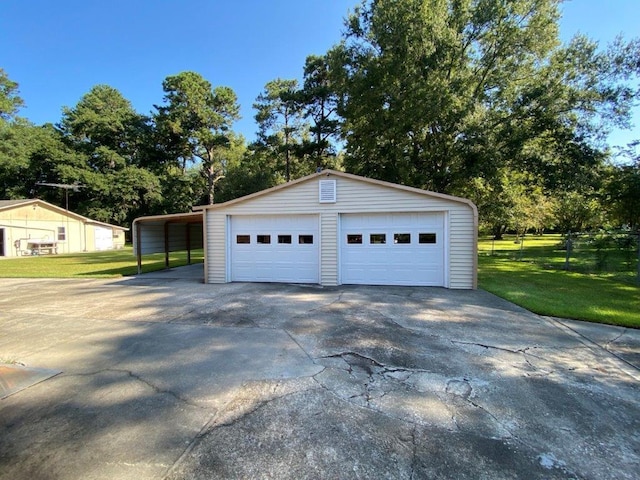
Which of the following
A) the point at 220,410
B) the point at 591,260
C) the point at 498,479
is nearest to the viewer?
the point at 498,479

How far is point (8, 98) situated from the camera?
40.7m

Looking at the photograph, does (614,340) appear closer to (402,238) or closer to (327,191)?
(402,238)

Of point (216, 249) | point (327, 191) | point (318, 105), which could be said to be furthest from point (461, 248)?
point (318, 105)

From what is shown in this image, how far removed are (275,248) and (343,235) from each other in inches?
85.9

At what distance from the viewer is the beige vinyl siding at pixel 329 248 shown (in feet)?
30.9

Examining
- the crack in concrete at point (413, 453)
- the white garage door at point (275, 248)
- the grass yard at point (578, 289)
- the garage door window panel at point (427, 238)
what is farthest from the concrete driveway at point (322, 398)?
the white garage door at point (275, 248)

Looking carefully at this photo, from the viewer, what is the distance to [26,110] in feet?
139

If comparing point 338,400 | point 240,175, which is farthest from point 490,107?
point 240,175

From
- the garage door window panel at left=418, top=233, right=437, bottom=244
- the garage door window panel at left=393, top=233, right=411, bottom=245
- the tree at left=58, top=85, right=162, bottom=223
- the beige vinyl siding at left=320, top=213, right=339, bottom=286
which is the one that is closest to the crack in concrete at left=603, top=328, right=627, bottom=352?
the garage door window panel at left=418, top=233, right=437, bottom=244

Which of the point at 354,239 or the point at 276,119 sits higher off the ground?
the point at 276,119

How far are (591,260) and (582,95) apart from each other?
7.11 metres

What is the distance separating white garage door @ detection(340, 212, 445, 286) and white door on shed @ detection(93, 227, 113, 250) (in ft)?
86.6

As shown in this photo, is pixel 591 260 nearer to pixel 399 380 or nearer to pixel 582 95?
pixel 582 95

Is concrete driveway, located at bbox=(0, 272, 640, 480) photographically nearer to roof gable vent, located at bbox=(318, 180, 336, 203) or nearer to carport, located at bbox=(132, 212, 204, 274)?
roof gable vent, located at bbox=(318, 180, 336, 203)
